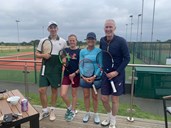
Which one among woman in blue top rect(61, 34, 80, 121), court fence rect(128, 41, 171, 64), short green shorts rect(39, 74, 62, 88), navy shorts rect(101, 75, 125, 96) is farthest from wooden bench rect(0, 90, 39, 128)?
court fence rect(128, 41, 171, 64)

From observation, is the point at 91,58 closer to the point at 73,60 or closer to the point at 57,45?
the point at 73,60

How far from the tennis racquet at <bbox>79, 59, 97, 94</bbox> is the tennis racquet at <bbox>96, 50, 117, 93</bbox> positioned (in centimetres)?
14

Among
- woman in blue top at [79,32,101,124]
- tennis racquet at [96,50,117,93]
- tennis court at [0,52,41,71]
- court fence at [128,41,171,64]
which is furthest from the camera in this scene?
court fence at [128,41,171,64]

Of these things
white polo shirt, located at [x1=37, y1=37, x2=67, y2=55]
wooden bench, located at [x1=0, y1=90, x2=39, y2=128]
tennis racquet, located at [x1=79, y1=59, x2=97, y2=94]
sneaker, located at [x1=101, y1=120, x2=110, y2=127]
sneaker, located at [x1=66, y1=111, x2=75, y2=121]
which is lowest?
sneaker, located at [x1=101, y1=120, x2=110, y2=127]

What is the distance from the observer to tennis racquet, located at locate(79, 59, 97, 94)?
3231 millimetres

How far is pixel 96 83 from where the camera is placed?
10.8ft

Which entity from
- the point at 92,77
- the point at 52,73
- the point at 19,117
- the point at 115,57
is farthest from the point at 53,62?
the point at 19,117

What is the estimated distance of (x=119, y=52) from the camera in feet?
9.67

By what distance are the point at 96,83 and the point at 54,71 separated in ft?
2.51

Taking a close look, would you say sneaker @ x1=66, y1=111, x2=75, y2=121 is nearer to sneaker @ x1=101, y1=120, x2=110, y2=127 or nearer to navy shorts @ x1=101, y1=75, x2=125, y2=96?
sneaker @ x1=101, y1=120, x2=110, y2=127

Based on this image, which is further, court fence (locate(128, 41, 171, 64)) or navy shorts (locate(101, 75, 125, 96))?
court fence (locate(128, 41, 171, 64))

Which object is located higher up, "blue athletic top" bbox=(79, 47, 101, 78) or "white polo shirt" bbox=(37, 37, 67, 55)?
"white polo shirt" bbox=(37, 37, 67, 55)

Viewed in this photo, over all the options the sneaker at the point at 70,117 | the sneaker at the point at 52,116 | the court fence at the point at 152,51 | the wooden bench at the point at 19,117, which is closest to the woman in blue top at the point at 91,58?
the sneaker at the point at 70,117

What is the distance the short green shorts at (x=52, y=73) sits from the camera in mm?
3438
